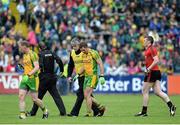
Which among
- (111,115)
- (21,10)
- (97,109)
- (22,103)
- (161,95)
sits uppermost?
(21,10)

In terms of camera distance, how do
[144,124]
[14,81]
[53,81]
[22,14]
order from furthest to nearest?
[22,14] < [14,81] < [53,81] < [144,124]

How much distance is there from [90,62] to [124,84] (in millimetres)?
14461

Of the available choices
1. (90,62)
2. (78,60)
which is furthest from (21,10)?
(90,62)

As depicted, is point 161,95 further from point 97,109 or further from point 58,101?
point 58,101

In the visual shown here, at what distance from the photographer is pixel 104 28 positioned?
40.3m

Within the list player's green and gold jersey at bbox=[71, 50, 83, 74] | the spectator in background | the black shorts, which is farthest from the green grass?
the spectator in background

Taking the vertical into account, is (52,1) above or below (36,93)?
above

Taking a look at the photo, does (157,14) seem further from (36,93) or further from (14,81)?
(36,93)

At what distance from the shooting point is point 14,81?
118ft

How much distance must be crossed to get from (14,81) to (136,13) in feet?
30.0

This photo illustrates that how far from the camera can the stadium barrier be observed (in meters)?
36.1

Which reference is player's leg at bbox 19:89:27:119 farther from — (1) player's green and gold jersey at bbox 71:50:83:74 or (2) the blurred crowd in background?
(2) the blurred crowd in background

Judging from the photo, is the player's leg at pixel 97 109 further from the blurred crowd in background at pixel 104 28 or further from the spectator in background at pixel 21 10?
the spectator in background at pixel 21 10

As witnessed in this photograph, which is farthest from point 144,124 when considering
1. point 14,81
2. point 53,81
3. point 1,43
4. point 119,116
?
point 1,43
